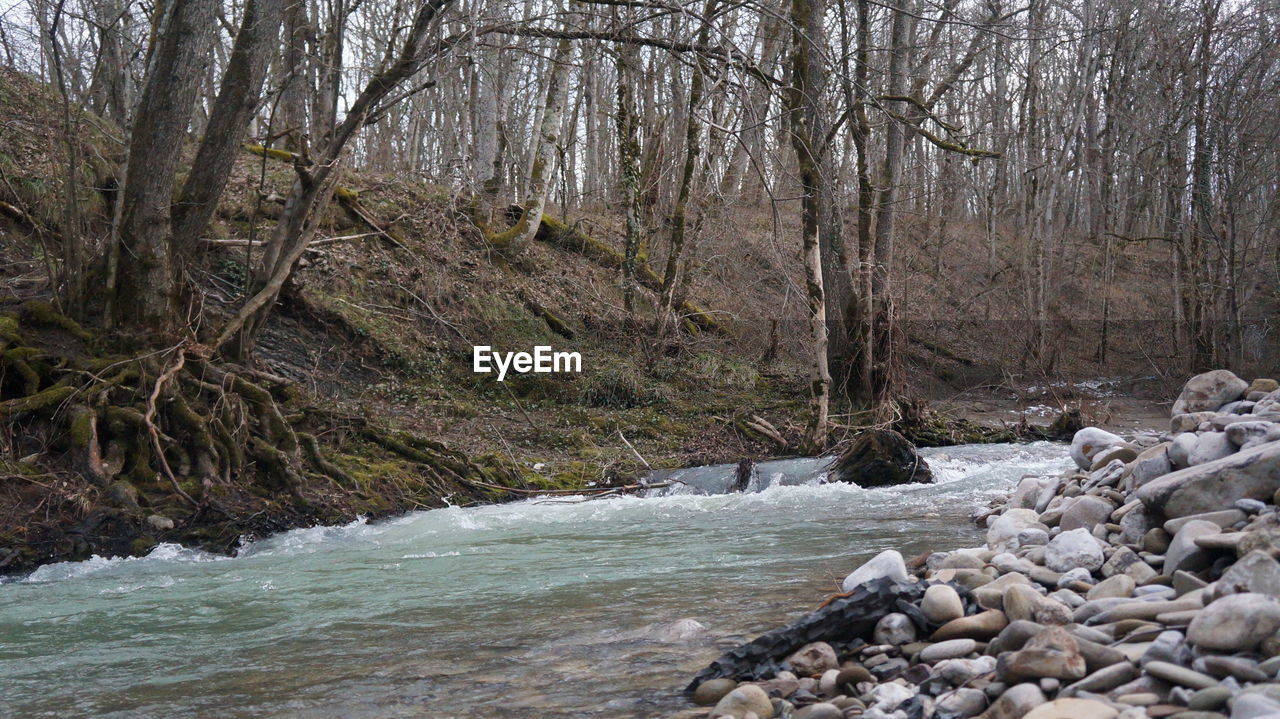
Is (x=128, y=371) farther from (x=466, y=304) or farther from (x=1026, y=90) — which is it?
(x=1026, y=90)

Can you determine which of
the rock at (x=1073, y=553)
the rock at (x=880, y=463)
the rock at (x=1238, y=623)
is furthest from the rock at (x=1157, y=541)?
the rock at (x=880, y=463)

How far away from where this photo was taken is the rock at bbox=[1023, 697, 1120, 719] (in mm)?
2744

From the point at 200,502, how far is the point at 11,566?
1.52 m

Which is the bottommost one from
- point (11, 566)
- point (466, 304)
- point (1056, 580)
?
point (11, 566)

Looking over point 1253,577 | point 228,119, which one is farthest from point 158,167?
point 1253,577

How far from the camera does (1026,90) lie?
1054 inches

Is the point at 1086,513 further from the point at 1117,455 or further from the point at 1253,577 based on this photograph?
the point at 1253,577

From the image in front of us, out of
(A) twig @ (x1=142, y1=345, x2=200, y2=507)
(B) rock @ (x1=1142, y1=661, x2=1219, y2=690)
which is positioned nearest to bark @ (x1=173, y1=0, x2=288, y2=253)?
(A) twig @ (x1=142, y1=345, x2=200, y2=507)

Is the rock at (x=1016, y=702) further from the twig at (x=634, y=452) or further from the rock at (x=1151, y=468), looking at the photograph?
the twig at (x=634, y=452)

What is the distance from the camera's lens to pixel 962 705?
10.3 ft

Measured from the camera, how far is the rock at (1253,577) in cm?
327

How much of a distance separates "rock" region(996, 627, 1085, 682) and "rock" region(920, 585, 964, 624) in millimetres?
682

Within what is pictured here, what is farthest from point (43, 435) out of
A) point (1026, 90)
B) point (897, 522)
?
point (1026, 90)

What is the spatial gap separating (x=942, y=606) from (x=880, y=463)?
24.1ft
